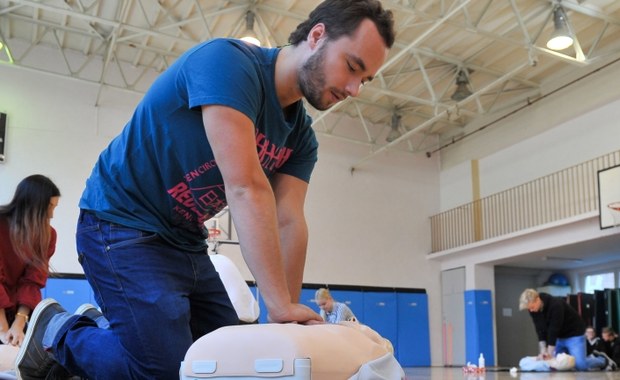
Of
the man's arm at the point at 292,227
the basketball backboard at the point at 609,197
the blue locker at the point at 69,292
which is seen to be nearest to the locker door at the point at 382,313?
the basketball backboard at the point at 609,197

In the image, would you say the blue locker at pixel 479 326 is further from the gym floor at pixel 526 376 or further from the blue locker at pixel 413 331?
the gym floor at pixel 526 376

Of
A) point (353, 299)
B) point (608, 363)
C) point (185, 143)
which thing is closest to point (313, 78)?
point (185, 143)

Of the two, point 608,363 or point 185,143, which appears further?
point 608,363

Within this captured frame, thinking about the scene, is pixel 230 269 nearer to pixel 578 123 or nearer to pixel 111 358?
pixel 111 358

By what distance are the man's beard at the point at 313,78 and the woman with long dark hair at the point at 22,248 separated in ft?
6.70

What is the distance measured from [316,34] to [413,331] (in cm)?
1551

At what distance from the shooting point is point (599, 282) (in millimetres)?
16734

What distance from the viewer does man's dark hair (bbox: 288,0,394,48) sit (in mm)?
1604

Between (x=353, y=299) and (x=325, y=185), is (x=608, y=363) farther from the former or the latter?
(x=325, y=185)

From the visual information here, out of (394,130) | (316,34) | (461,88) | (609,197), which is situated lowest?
(316,34)

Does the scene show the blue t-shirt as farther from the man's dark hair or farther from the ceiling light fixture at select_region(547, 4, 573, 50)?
the ceiling light fixture at select_region(547, 4, 573, 50)

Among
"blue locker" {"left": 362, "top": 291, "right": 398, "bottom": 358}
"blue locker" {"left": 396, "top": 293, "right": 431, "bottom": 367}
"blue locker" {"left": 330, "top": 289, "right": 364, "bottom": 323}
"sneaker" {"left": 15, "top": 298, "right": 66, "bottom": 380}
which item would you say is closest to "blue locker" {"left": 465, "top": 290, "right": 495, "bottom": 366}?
"blue locker" {"left": 396, "top": 293, "right": 431, "bottom": 367}

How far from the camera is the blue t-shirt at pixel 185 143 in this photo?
1.57 m

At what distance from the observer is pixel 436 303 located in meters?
17.3
